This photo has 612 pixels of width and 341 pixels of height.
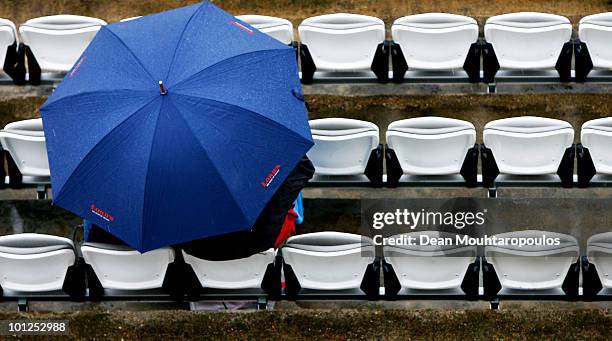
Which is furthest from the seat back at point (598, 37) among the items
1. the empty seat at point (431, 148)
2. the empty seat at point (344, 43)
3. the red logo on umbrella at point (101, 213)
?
the red logo on umbrella at point (101, 213)

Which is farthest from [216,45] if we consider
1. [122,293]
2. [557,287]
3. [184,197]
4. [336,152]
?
[557,287]

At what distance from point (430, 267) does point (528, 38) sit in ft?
8.33

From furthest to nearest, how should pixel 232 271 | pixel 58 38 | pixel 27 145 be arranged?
pixel 58 38 < pixel 27 145 < pixel 232 271

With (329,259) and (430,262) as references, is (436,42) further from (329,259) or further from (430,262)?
(329,259)

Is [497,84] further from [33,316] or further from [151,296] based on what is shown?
[33,316]

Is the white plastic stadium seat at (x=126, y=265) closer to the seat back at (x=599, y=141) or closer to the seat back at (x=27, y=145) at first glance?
the seat back at (x=27, y=145)

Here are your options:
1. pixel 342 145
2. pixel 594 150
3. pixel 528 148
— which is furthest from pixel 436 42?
pixel 594 150

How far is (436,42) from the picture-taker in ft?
30.9

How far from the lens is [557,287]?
27.1 ft

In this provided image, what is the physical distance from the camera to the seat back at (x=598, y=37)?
938 cm

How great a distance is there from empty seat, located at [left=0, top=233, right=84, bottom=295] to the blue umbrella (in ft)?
3.03

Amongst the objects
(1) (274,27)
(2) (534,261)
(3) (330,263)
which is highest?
(1) (274,27)

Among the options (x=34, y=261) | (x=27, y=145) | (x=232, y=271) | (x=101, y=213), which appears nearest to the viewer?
(x=101, y=213)

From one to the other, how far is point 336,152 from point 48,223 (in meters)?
2.58
